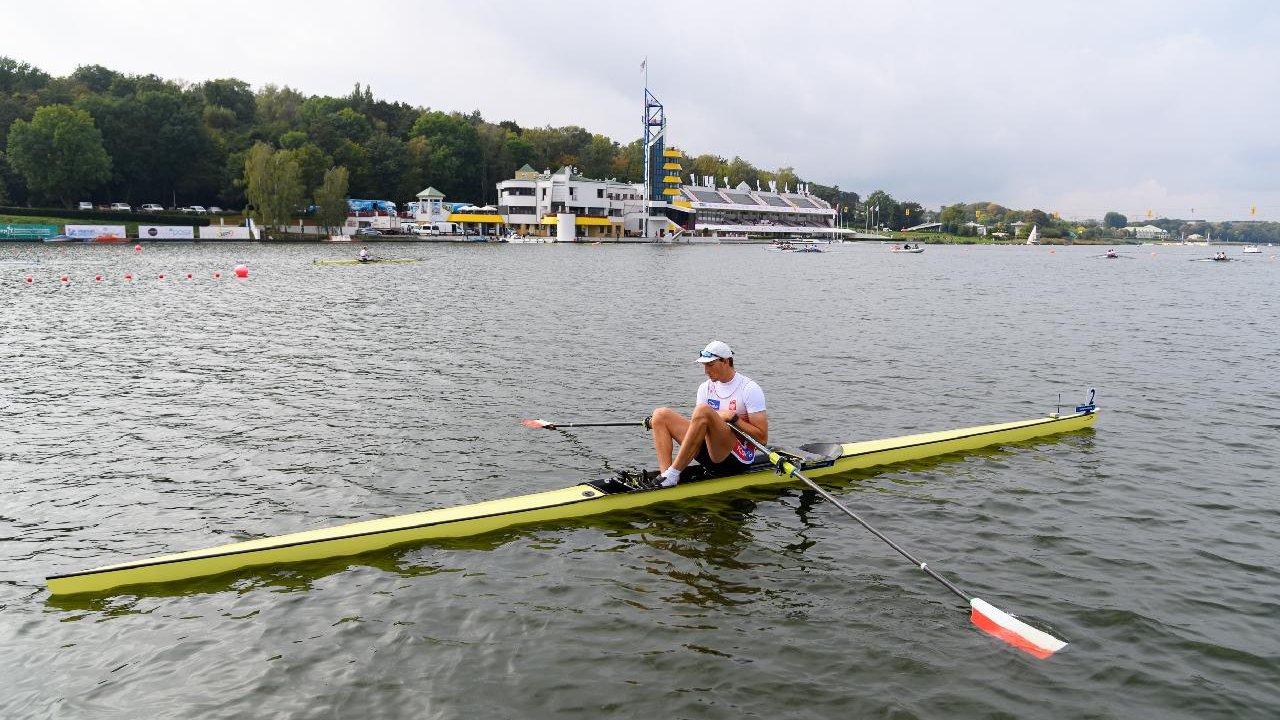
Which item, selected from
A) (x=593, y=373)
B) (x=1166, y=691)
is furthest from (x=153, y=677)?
(x=593, y=373)

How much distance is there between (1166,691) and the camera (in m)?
7.37

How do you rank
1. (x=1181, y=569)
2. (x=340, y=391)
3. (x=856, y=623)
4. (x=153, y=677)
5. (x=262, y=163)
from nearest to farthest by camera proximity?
(x=153, y=677) < (x=856, y=623) < (x=1181, y=569) < (x=340, y=391) < (x=262, y=163)

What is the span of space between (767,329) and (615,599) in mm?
24073

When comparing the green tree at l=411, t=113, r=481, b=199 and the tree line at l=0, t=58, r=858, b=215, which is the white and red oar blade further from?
the green tree at l=411, t=113, r=481, b=199

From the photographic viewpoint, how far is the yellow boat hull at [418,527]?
8.83 metres

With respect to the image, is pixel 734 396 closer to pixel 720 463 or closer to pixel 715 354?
pixel 715 354

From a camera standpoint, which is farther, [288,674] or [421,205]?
[421,205]

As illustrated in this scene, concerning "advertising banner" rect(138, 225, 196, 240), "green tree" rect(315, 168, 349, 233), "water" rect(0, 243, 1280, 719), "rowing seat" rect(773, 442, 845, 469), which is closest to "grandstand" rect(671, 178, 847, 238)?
"green tree" rect(315, 168, 349, 233)

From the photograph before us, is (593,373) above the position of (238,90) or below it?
below

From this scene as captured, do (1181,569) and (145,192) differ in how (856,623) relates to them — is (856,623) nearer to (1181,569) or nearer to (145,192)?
(1181,569)

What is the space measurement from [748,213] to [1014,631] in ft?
576

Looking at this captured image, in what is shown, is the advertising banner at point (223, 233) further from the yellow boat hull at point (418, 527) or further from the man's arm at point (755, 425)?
the man's arm at point (755, 425)

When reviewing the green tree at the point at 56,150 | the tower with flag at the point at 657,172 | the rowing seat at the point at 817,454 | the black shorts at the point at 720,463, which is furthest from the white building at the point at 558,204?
the black shorts at the point at 720,463

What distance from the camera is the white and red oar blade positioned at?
7957 mm
